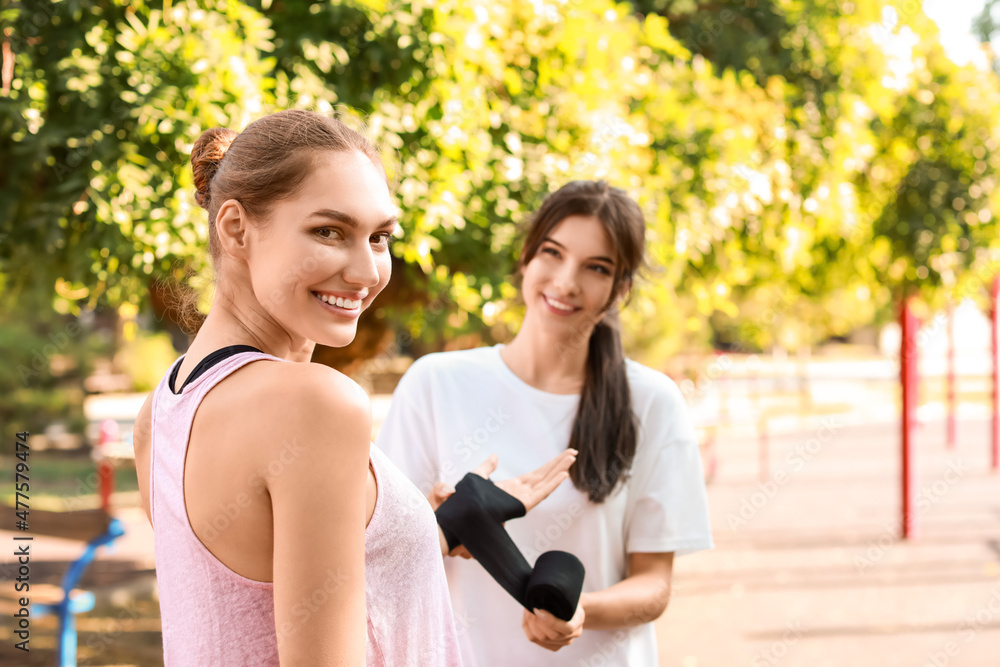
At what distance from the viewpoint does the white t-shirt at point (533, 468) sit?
72.8 inches

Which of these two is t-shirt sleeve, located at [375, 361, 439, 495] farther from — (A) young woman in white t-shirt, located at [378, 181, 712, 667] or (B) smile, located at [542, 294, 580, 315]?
(B) smile, located at [542, 294, 580, 315]

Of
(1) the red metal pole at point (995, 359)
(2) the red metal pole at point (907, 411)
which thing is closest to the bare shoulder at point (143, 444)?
(2) the red metal pole at point (907, 411)

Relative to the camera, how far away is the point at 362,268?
0.99 meters

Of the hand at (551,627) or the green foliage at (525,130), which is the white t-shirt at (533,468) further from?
the green foliage at (525,130)

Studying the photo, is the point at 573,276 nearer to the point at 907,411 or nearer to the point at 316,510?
the point at 316,510

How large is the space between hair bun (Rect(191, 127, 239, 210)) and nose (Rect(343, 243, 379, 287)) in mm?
280

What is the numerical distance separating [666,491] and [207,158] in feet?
3.94

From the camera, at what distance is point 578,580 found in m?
1.52

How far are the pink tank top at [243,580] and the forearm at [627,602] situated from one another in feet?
2.18

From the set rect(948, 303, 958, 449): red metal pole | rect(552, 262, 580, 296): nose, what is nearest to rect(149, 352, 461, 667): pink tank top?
rect(552, 262, 580, 296): nose

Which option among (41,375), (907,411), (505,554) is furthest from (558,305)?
(41,375)

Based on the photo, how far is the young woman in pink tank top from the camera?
86cm

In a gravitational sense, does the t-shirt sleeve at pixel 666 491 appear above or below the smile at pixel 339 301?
below

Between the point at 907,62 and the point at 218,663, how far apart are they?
5735 mm
